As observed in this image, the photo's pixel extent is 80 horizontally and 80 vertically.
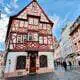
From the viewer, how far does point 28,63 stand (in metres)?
25.3

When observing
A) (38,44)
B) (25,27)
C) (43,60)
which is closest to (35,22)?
(25,27)

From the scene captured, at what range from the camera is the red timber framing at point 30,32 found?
25312mm

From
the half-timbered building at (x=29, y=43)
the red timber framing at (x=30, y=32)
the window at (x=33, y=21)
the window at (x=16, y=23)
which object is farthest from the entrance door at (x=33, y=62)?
the window at (x=33, y=21)

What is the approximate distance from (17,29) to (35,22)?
369 cm

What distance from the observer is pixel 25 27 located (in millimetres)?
26578

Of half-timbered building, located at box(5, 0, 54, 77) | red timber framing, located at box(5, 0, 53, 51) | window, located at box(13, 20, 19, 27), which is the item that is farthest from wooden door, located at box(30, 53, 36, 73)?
window, located at box(13, 20, 19, 27)

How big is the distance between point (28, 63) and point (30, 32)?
17.1 feet

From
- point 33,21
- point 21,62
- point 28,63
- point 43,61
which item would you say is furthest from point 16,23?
Result: point 43,61

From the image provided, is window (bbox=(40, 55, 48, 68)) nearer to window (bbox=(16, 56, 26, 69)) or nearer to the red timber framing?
the red timber framing

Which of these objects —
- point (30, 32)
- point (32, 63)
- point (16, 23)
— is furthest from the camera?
point (30, 32)

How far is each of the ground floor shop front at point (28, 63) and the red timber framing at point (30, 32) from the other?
879 millimetres

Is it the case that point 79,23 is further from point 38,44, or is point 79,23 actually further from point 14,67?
point 14,67

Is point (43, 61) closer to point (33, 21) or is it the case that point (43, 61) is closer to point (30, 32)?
point (30, 32)

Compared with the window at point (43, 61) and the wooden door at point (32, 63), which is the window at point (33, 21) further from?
the window at point (43, 61)
